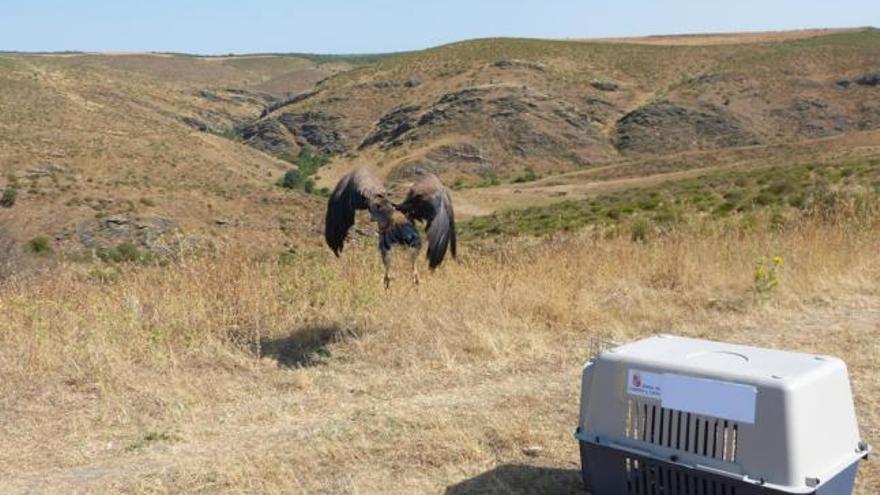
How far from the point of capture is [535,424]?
183 inches

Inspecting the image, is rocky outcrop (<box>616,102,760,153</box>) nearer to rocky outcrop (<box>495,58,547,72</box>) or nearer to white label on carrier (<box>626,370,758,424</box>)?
rocky outcrop (<box>495,58,547,72</box>)

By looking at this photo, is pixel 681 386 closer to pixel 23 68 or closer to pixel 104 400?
pixel 104 400

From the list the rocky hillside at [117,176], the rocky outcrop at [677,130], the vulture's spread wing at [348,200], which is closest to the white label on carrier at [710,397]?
the vulture's spread wing at [348,200]

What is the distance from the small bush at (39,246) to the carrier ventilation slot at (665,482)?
100ft

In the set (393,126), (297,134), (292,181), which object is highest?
(393,126)

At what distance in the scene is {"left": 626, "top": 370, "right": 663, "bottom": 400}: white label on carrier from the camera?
3.38 metres

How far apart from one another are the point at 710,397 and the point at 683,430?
0.17 m

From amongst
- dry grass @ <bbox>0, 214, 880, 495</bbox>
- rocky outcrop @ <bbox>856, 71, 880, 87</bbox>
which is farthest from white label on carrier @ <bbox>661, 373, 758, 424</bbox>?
rocky outcrop @ <bbox>856, 71, 880, 87</bbox>

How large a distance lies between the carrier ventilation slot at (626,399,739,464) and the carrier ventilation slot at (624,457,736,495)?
0.30ft

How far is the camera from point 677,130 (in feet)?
236

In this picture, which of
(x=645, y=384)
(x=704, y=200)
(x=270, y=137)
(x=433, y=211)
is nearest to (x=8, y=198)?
(x=704, y=200)

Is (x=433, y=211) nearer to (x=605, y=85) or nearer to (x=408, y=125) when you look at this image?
(x=408, y=125)

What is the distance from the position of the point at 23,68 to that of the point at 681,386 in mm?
90995

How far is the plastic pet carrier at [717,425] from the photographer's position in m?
3.14
